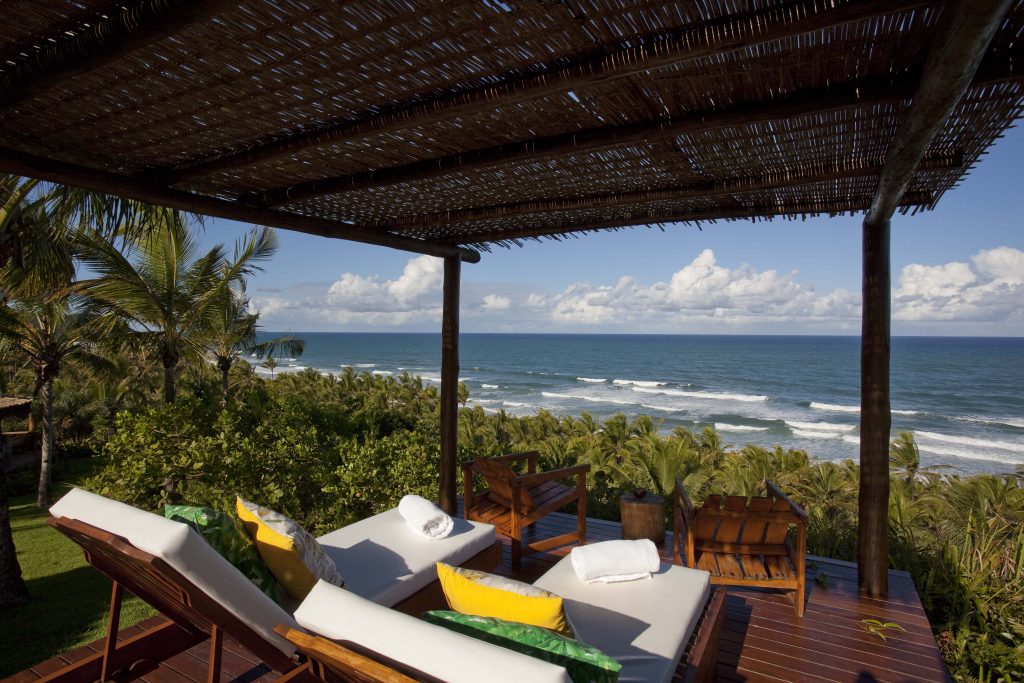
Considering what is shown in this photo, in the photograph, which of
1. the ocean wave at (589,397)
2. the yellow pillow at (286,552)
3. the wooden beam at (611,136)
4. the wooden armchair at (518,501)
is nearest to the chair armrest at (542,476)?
the wooden armchair at (518,501)

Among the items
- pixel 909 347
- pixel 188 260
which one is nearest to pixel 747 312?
pixel 909 347

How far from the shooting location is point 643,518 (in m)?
4.21

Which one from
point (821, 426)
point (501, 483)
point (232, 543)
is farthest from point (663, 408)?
point (232, 543)

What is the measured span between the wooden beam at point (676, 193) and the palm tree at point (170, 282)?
564 cm

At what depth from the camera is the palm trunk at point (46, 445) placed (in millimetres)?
9819

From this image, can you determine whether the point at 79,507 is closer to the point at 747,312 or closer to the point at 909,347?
the point at 747,312

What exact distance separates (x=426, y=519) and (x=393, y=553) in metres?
0.31

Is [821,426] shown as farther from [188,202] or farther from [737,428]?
[188,202]

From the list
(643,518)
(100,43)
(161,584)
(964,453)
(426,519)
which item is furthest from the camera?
(964,453)

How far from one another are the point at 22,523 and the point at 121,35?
1044cm

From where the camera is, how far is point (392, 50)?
77.5 inches

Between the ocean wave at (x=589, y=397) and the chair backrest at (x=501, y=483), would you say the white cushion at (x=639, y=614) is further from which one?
the ocean wave at (x=589, y=397)

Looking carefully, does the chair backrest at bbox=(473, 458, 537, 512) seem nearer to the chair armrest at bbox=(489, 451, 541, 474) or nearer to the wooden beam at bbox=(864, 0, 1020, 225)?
the chair armrest at bbox=(489, 451, 541, 474)

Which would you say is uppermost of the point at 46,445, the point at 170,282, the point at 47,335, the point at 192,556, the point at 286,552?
the point at 170,282
